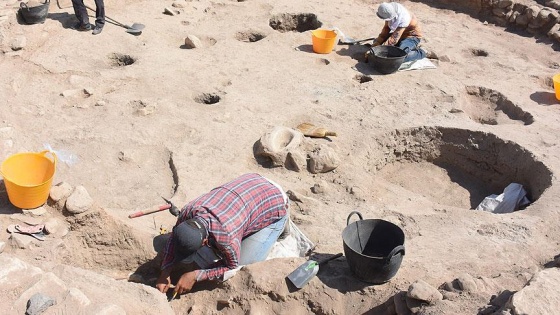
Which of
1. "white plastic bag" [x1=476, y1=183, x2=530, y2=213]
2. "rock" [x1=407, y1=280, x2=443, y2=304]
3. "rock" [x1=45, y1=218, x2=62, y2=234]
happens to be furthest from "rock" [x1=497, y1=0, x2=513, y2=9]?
"rock" [x1=45, y1=218, x2=62, y2=234]

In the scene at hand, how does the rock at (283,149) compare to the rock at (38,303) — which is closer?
the rock at (38,303)

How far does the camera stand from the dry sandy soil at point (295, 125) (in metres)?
4.60

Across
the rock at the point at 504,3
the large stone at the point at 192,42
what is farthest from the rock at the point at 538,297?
the rock at the point at 504,3

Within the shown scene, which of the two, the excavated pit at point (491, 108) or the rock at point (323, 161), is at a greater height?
the excavated pit at point (491, 108)

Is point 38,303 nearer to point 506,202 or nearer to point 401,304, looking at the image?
point 401,304

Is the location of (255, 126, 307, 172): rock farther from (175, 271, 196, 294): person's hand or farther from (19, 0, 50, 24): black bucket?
(19, 0, 50, 24): black bucket

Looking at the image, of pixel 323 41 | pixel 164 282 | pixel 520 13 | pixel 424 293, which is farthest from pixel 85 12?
pixel 520 13

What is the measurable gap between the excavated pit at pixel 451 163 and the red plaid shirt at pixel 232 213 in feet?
7.74

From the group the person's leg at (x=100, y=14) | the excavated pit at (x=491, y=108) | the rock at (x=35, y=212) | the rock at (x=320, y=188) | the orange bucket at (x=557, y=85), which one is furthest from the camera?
the person's leg at (x=100, y=14)

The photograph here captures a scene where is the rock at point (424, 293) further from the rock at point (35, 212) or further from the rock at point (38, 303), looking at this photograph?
the rock at point (35, 212)

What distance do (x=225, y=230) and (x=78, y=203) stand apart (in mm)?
1565

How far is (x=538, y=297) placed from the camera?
352 centimetres

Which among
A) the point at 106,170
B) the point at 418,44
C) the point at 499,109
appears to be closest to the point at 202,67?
the point at 106,170

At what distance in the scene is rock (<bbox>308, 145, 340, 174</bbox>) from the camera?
19.9 ft
